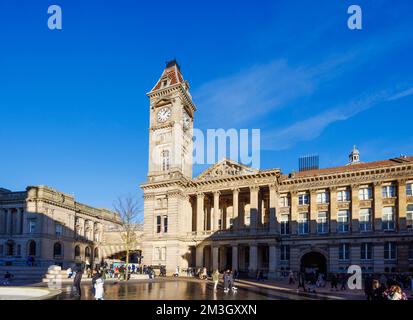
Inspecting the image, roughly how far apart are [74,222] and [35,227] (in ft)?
38.7

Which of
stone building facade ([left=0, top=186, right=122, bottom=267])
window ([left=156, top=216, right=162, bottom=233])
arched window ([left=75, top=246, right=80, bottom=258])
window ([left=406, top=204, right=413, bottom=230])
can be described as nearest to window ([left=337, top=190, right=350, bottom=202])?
window ([left=406, top=204, right=413, bottom=230])

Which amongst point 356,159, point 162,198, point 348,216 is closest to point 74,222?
point 162,198

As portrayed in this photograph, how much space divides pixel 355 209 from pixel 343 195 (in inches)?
105

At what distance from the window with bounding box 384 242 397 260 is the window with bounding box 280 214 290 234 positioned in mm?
13755

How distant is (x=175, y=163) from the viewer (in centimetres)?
6012

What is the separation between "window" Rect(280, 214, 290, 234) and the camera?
187ft

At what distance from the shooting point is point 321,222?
54281 millimetres

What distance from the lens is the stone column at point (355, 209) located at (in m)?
51.2

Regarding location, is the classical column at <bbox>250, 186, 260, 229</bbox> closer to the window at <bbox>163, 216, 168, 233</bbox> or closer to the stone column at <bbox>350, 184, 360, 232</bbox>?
the stone column at <bbox>350, 184, 360, 232</bbox>

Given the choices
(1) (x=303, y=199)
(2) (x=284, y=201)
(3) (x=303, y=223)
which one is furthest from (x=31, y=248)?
(1) (x=303, y=199)

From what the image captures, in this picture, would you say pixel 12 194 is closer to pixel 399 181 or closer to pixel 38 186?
Answer: pixel 38 186

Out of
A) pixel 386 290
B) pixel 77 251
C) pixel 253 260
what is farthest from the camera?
pixel 77 251

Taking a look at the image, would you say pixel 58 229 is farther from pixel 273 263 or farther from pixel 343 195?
pixel 343 195

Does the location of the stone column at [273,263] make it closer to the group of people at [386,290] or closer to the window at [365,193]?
the window at [365,193]
